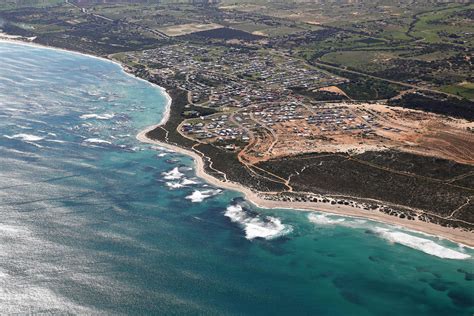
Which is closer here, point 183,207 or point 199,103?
point 183,207

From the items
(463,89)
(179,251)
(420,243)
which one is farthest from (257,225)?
(463,89)

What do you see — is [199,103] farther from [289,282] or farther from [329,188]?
[289,282]

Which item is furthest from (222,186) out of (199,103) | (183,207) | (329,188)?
(199,103)

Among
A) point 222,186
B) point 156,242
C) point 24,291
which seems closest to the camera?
point 24,291

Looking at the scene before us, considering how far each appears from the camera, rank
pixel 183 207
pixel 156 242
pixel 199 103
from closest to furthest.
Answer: pixel 156 242
pixel 183 207
pixel 199 103

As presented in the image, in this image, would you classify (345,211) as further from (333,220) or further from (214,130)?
(214,130)

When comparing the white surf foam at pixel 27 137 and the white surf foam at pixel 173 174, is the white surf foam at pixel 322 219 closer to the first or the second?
the white surf foam at pixel 173 174
